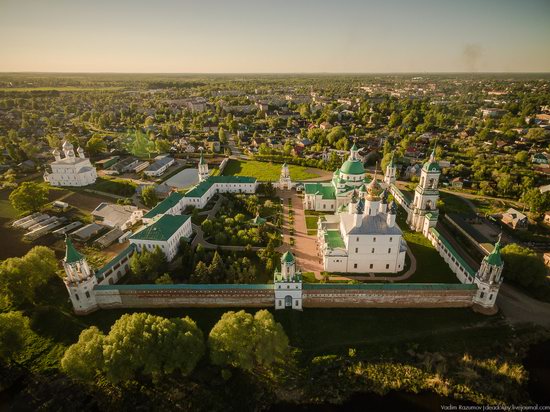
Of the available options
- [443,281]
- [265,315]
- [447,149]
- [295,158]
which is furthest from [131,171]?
[447,149]

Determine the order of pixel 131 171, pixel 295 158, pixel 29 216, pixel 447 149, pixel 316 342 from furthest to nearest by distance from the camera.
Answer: pixel 447 149 < pixel 295 158 < pixel 131 171 < pixel 29 216 < pixel 316 342

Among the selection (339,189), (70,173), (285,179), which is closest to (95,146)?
(70,173)

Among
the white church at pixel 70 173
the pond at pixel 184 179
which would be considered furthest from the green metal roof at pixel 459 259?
the white church at pixel 70 173

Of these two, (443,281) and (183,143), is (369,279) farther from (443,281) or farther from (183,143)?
(183,143)

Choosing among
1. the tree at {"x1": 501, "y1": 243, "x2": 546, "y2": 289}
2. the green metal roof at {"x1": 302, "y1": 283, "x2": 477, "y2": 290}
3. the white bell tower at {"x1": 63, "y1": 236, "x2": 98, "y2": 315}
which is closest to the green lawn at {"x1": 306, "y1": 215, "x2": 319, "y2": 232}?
the green metal roof at {"x1": 302, "y1": 283, "x2": 477, "y2": 290}

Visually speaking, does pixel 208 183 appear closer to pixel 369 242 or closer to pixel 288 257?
pixel 288 257

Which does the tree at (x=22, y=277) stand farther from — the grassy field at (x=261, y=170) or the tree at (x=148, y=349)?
the grassy field at (x=261, y=170)

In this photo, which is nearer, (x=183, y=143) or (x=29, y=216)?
(x=29, y=216)
